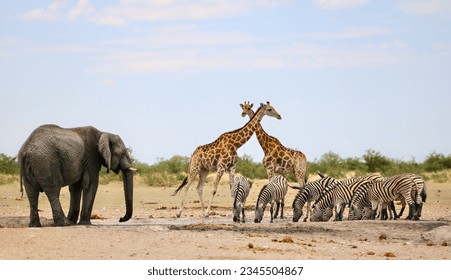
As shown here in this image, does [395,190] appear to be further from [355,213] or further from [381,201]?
[355,213]

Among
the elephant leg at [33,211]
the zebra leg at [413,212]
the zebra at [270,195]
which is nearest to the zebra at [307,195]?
the zebra at [270,195]

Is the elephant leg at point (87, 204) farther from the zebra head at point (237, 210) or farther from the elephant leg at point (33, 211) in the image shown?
the zebra head at point (237, 210)

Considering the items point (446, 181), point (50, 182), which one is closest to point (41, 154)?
point (50, 182)

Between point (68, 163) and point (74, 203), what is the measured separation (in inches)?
42.3

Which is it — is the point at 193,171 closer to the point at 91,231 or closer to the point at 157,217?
the point at 157,217

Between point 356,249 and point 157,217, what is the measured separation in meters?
7.82

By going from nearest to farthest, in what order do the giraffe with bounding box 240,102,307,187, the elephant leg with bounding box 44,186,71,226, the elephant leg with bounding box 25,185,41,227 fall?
the elephant leg with bounding box 25,185,41,227
the elephant leg with bounding box 44,186,71,226
the giraffe with bounding box 240,102,307,187

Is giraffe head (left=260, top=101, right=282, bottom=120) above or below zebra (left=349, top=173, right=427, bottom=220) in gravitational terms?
above

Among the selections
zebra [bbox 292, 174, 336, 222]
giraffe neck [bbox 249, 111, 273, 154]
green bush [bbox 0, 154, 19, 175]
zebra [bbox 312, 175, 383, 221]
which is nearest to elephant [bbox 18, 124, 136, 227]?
zebra [bbox 292, 174, 336, 222]

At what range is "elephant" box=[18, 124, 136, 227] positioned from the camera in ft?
59.9

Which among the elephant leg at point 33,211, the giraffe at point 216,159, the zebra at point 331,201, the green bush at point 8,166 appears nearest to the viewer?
the elephant leg at point 33,211

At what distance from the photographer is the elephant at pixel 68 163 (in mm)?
18250

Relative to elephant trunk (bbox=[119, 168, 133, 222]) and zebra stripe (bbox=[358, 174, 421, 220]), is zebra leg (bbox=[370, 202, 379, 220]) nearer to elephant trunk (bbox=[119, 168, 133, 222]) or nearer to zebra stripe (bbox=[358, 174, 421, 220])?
zebra stripe (bbox=[358, 174, 421, 220])

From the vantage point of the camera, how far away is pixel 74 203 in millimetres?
19391
